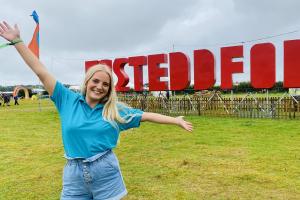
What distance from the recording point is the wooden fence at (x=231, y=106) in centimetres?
1831

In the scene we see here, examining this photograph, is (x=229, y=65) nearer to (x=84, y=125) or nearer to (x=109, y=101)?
(x=109, y=101)

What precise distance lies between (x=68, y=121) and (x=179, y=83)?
18.8m

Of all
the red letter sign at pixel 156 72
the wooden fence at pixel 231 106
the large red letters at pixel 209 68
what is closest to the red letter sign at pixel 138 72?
the large red letters at pixel 209 68

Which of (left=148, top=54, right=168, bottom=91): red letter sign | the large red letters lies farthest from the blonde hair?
(left=148, top=54, right=168, bottom=91): red letter sign

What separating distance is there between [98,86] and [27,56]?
1.97 ft

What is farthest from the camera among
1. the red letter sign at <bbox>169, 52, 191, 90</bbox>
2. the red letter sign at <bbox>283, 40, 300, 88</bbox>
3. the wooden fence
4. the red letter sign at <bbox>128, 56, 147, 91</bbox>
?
the red letter sign at <bbox>128, 56, 147, 91</bbox>

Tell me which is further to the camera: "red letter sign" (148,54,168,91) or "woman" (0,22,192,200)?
"red letter sign" (148,54,168,91)

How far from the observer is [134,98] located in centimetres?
2697

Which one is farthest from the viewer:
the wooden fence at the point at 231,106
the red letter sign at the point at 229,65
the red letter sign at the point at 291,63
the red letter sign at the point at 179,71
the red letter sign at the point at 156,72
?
the red letter sign at the point at 156,72

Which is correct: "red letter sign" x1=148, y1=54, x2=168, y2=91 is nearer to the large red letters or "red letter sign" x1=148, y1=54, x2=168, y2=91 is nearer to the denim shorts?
the large red letters

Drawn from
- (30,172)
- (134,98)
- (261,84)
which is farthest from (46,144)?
(134,98)

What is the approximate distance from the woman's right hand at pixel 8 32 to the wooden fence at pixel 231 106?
646 inches

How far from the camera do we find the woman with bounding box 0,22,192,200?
294cm

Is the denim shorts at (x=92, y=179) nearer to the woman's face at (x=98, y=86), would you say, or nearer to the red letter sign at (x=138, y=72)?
the woman's face at (x=98, y=86)
